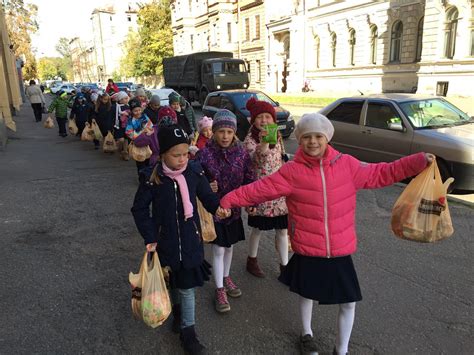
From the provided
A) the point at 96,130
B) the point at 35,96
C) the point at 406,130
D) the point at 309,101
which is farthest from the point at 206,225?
the point at 309,101

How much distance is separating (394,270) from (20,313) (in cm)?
347

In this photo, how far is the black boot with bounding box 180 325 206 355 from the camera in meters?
2.81

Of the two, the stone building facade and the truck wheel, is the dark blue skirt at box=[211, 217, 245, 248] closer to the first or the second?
the truck wheel

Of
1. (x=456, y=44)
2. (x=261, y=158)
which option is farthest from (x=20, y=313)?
(x=456, y=44)

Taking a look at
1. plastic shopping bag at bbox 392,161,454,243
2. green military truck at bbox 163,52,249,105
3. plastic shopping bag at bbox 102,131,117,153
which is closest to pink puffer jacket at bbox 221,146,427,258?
plastic shopping bag at bbox 392,161,454,243

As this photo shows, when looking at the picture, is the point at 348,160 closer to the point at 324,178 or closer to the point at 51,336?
the point at 324,178

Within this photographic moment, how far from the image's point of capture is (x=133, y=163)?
9.58m

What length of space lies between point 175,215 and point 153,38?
59808mm

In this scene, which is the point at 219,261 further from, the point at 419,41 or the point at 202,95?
the point at 419,41

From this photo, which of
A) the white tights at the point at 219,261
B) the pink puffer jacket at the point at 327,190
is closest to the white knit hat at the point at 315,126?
the pink puffer jacket at the point at 327,190

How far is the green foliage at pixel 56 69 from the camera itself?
120m

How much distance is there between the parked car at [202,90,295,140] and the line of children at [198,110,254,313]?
8325 millimetres

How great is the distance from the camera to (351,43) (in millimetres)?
31312

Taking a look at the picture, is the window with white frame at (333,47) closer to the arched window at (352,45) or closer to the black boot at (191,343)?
the arched window at (352,45)
